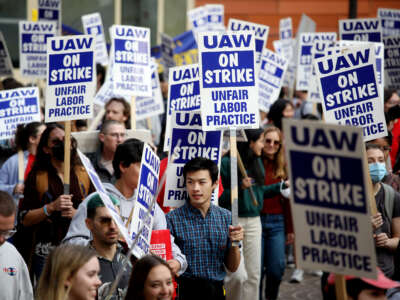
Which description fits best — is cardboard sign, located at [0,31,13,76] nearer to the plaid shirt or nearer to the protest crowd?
the protest crowd

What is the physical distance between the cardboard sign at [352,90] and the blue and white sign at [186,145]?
99 cm

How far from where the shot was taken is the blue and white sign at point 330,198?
12.5ft

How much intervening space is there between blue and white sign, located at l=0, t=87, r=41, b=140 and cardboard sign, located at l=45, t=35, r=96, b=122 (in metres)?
1.82

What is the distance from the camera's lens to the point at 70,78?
7.89 meters

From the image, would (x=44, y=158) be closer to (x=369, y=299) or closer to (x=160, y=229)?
(x=160, y=229)

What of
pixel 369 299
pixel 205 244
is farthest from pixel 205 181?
pixel 369 299

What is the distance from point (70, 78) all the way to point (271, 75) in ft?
18.1

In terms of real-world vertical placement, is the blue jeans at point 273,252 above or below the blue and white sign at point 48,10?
below

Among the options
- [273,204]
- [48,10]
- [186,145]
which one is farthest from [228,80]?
[48,10]

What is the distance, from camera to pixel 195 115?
23.3 ft

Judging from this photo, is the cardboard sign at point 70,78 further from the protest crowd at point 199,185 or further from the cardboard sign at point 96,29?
the cardboard sign at point 96,29

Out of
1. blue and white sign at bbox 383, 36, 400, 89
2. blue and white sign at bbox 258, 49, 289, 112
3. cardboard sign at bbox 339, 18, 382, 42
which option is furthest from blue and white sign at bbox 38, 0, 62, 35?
blue and white sign at bbox 383, 36, 400, 89

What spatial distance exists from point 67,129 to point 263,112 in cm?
656

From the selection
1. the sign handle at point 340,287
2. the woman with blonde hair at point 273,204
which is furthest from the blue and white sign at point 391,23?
the sign handle at point 340,287
